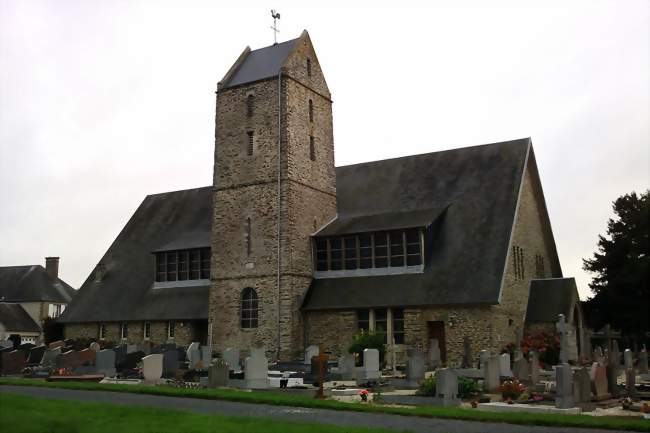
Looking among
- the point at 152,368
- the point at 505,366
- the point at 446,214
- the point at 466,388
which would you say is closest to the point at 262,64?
the point at 446,214

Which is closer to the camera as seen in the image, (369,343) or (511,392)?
(511,392)

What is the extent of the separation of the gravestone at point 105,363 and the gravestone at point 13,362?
460cm

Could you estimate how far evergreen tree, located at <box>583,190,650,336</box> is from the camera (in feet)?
112

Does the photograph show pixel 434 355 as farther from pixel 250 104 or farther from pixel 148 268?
pixel 148 268

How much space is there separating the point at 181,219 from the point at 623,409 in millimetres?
30038

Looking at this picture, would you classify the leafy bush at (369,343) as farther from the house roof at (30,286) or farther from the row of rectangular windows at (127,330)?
the house roof at (30,286)

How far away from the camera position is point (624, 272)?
34375mm

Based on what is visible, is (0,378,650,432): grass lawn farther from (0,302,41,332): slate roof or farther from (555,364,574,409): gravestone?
(0,302,41,332): slate roof

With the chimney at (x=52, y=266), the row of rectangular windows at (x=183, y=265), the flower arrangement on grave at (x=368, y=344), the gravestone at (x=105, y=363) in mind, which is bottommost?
the gravestone at (x=105, y=363)

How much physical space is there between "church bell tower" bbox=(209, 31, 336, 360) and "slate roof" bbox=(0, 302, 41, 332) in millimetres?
31029

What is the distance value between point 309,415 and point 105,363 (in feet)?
44.6

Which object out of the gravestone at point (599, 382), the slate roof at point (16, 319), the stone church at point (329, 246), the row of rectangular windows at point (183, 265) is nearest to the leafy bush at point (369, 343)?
the stone church at point (329, 246)

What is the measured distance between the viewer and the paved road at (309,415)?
11781 millimetres

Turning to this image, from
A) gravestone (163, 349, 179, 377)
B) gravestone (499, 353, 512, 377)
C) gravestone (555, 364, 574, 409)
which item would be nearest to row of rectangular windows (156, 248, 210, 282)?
gravestone (163, 349, 179, 377)
